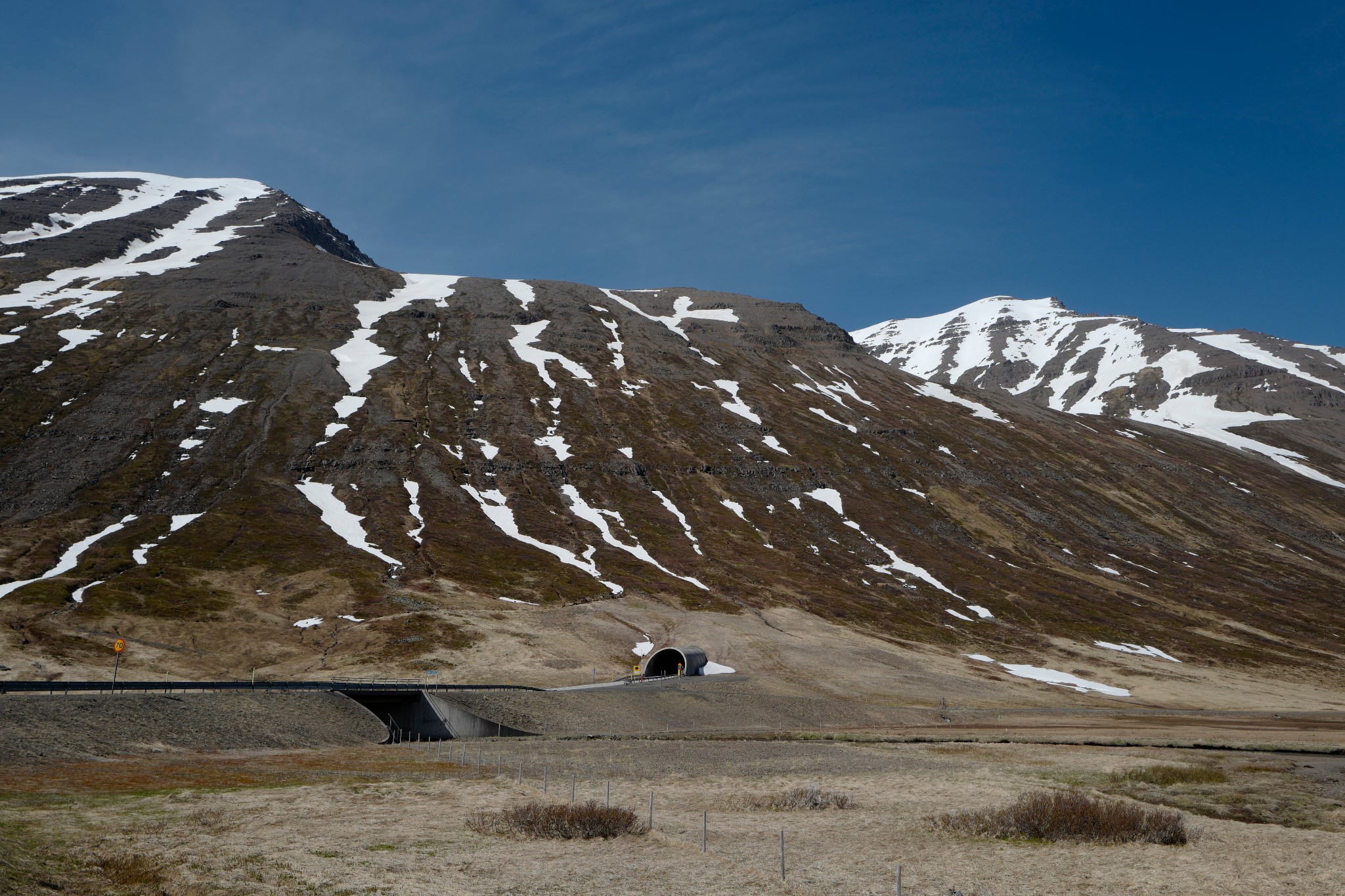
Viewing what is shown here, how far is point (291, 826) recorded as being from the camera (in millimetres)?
27453

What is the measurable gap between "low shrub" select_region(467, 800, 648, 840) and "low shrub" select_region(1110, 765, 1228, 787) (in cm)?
2366

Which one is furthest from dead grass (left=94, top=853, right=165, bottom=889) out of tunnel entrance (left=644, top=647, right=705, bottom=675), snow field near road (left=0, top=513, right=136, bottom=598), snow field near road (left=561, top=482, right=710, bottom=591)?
snow field near road (left=561, top=482, right=710, bottom=591)

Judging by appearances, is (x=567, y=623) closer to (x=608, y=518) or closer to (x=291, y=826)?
(x=608, y=518)

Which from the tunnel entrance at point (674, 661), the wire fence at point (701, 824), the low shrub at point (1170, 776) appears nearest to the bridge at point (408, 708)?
the wire fence at point (701, 824)

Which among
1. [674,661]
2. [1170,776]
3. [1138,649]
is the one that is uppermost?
Result: [1138,649]

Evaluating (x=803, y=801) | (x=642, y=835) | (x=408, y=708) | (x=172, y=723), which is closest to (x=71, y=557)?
(x=408, y=708)

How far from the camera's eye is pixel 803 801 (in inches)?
1346

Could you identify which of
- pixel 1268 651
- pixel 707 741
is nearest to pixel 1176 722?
pixel 707 741

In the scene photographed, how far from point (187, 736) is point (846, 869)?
126 feet

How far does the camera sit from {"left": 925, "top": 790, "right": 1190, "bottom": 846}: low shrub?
91.2ft

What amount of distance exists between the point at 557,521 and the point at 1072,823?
341ft

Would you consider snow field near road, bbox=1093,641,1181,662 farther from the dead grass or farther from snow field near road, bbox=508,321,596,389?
the dead grass

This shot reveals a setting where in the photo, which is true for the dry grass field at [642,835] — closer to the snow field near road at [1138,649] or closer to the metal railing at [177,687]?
the metal railing at [177,687]

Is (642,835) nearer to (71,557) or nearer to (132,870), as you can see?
(132,870)
